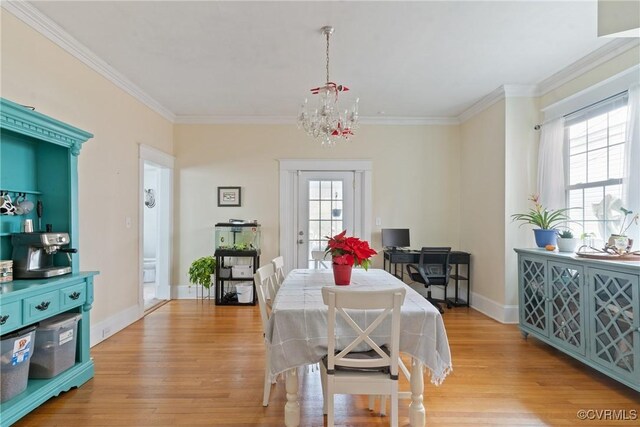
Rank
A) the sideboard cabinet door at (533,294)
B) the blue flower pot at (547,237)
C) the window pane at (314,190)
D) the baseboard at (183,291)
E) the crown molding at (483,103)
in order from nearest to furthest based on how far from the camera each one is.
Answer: the sideboard cabinet door at (533,294) < the blue flower pot at (547,237) < the crown molding at (483,103) < the baseboard at (183,291) < the window pane at (314,190)

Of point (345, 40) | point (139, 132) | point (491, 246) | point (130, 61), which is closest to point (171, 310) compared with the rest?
point (139, 132)

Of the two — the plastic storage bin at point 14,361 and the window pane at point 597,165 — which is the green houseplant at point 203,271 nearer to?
the plastic storage bin at point 14,361

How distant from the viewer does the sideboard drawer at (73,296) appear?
7.61 ft

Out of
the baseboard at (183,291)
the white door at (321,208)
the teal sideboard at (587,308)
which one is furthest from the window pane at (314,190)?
the teal sideboard at (587,308)

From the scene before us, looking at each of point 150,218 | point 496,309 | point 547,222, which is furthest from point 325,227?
point 150,218

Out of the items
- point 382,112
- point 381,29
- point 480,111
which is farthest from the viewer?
point 382,112

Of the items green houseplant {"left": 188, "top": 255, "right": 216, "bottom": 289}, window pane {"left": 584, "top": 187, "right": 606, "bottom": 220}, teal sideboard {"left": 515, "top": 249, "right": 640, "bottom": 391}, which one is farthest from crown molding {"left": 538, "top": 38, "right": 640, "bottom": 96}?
green houseplant {"left": 188, "top": 255, "right": 216, "bottom": 289}

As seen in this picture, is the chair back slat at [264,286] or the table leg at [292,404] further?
the chair back slat at [264,286]

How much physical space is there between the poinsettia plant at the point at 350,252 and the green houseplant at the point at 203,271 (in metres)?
3.03

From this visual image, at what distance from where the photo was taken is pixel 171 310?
4.50 meters

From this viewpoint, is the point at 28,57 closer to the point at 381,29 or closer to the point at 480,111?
the point at 381,29

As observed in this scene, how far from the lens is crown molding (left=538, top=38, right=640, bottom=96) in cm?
286

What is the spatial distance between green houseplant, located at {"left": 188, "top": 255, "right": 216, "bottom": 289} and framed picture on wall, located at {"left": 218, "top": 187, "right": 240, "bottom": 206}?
0.89 meters

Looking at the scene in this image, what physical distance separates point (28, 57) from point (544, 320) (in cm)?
487
